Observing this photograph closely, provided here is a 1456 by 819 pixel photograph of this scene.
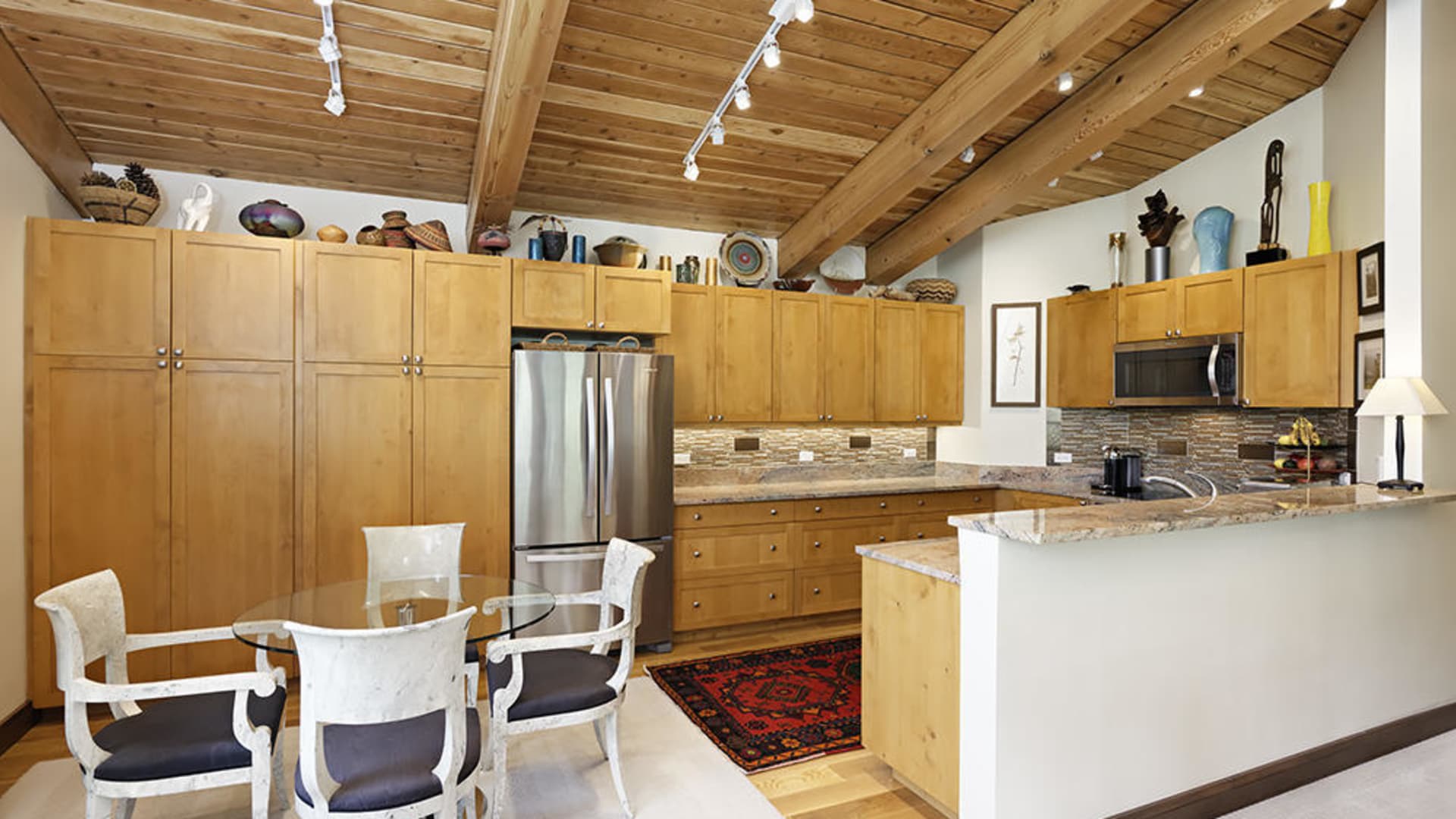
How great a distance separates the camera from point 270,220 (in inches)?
147

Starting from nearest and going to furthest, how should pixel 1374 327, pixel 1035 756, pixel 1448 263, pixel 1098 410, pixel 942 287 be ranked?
pixel 1035 756 → pixel 1448 263 → pixel 1374 327 → pixel 1098 410 → pixel 942 287

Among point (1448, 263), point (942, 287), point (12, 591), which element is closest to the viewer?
point (12, 591)

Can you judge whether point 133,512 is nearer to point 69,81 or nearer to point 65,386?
point 65,386

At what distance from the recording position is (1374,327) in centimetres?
364

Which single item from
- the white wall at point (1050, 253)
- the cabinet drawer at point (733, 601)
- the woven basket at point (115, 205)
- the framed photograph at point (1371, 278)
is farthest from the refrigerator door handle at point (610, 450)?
the framed photograph at point (1371, 278)

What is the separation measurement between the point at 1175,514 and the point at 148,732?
329 cm

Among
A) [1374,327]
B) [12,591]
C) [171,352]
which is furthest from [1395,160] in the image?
[12,591]

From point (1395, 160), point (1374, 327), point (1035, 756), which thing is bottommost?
point (1035, 756)

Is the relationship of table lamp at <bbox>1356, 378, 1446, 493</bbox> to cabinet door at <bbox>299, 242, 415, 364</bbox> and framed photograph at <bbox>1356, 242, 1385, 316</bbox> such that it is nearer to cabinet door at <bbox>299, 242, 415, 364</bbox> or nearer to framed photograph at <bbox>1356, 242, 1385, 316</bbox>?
framed photograph at <bbox>1356, 242, 1385, 316</bbox>

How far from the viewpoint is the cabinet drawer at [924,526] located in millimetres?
5184

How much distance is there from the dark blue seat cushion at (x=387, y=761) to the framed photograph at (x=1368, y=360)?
14.5 ft

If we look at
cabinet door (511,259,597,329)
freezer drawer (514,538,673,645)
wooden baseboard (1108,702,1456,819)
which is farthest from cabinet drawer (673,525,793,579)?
wooden baseboard (1108,702,1456,819)

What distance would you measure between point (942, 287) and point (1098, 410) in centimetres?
151

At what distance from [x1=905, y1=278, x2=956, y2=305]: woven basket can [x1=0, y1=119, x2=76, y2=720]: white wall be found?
17.4ft
